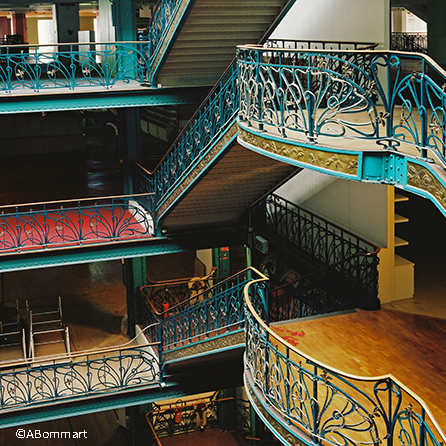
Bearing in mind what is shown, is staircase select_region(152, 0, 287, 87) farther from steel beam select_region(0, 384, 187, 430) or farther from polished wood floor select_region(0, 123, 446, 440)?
steel beam select_region(0, 384, 187, 430)

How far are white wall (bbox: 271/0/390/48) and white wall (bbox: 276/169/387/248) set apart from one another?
2.21m

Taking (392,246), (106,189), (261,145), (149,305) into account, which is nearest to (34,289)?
(106,189)

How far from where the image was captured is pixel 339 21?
1124 centimetres

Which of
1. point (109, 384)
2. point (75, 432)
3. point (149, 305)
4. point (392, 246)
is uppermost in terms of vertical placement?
point (392, 246)

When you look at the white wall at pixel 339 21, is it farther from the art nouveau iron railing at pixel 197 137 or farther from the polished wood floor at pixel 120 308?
the polished wood floor at pixel 120 308

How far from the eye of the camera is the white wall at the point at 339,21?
10.2m

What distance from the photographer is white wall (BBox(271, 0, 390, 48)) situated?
33.4 feet

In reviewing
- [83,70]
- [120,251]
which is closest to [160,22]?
[83,70]

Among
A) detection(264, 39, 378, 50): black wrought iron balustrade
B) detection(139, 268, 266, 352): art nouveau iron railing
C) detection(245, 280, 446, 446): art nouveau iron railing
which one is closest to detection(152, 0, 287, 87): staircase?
detection(264, 39, 378, 50): black wrought iron balustrade

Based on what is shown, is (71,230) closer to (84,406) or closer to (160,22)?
(84,406)

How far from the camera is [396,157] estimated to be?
5629mm

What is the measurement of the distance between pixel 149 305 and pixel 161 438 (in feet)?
9.72

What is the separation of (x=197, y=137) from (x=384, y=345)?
443 cm

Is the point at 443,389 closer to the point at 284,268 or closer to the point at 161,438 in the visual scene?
the point at 284,268
